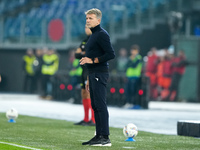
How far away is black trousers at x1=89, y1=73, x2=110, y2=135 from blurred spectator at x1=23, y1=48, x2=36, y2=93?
69.4 feet

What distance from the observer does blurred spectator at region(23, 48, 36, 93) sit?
3117cm

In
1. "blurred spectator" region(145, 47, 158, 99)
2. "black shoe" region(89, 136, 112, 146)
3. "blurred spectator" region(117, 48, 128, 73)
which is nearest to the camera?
"black shoe" region(89, 136, 112, 146)

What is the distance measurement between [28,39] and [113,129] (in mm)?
19175

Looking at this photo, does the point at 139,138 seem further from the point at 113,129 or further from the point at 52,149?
the point at 52,149

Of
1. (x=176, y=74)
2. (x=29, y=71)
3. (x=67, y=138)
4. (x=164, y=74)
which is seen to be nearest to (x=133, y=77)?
(x=176, y=74)

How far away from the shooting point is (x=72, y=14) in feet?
97.5

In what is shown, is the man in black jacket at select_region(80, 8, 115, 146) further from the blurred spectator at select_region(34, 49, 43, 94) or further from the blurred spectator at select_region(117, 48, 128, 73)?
the blurred spectator at select_region(34, 49, 43, 94)

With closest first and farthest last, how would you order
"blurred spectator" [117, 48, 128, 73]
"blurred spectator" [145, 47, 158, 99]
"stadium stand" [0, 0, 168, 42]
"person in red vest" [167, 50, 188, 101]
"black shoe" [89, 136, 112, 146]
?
1. "black shoe" [89, 136, 112, 146]
2. "person in red vest" [167, 50, 188, 101]
3. "blurred spectator" [145, 47, 158, 99]
4. "blurred spectator" [117, 48, 128, 73]
5. "stadium stand" [0, 0, 168, 42]

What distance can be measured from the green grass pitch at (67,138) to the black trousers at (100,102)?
34 cm

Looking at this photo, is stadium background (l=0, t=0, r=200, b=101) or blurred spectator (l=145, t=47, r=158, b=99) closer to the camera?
blurred spectator (l=145, t=47, r=158, b=99)

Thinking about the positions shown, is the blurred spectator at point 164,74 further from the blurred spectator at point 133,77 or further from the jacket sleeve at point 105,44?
the jacket sleeve at point 105,44

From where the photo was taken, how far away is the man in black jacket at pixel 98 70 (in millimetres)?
9727

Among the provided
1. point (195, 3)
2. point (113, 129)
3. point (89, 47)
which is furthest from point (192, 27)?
point (89, 47)

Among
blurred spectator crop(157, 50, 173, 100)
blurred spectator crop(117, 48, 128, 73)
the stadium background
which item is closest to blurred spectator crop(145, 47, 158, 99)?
blurred spectator crop(157, 50, 173, 100)
